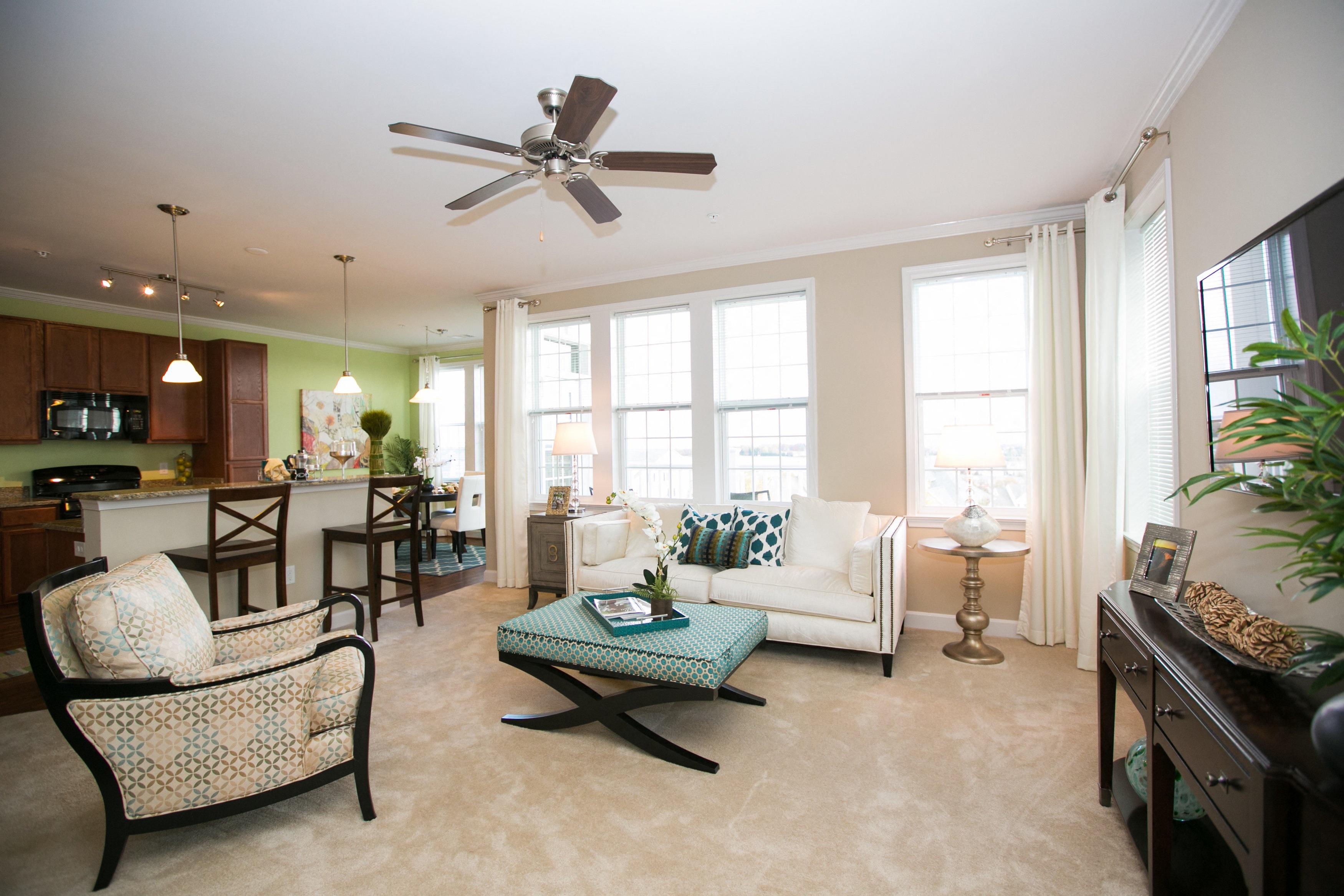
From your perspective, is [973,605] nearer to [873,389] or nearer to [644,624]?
[873,389]

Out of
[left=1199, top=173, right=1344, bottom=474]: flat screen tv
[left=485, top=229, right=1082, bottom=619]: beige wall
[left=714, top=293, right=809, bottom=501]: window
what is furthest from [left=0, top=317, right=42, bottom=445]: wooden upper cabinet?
[left=1199, top=173, right=1344, bottom=474]: flat screen tv

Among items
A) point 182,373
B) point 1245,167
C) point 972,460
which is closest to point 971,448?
point 972,460

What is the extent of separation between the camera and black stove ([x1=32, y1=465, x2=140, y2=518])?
5.16 metres

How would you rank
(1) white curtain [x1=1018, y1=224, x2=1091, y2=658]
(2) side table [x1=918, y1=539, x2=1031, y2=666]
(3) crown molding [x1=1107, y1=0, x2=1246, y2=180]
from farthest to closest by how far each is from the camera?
(1) white curtain [x1=1018, y1=224, x2=1091, y2=658]
(2) side table [x1=918, y1=539, x2=1031, y2=666]
(3) crown molding [x1=1107, y1=0, x2=1246, y2=180]

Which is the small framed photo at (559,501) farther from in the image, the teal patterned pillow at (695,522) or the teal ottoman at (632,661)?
the teal ottoman at (632,661)

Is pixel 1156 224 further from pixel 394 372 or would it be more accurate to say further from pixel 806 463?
pixel 394 372

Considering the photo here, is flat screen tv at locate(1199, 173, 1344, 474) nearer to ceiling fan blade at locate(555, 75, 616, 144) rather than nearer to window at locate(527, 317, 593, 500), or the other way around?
ceiling fan blade at locate(555, 75, 616, 144)

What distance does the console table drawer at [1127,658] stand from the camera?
163 cm

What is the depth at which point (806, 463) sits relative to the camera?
4.45m

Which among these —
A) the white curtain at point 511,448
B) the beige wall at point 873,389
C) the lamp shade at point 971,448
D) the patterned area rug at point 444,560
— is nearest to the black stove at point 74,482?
the patterned area rug at point 444,560

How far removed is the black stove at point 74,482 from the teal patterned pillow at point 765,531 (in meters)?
5.19

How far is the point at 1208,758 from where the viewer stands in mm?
1242

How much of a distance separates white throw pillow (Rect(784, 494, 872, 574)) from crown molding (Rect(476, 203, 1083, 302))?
1.79m

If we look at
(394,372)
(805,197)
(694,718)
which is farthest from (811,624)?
(394,372)
